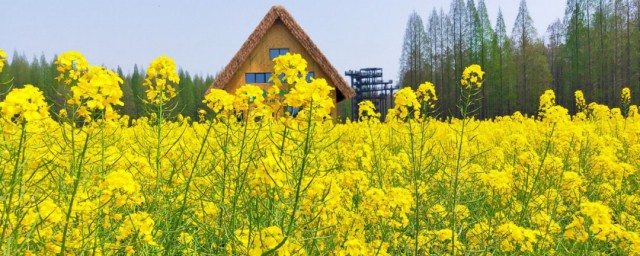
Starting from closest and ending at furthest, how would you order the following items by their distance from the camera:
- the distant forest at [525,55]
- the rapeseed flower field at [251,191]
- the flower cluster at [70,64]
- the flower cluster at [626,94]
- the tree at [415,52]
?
1. the rapeseed flower field at [251,191]
2. the flower cluster at [70,64]
3. the flower cluster at [626,94]
4. the distant forest at [525,55]
5. the tree at [415,52]

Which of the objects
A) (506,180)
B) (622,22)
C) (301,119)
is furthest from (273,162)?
(622,22)

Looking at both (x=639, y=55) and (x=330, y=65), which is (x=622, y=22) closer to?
(x=639, y=55)

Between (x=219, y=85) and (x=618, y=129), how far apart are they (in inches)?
459

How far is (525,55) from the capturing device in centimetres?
3002

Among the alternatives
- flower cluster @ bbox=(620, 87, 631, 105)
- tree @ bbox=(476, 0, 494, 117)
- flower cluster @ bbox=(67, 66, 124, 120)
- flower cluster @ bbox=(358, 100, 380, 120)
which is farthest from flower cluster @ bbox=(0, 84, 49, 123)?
tree @ bbox=(476, 0, 494, 117)

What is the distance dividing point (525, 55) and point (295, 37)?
1891 cm

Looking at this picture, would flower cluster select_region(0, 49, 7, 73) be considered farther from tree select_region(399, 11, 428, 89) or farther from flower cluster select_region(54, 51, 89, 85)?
tree select_region(399, 11, 428, 89)

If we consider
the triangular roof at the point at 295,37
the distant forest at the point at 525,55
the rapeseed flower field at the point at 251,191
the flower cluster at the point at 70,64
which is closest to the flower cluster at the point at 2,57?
the rapeseed flower field at the point at 251,191

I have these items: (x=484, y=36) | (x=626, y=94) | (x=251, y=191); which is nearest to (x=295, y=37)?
(x=626, y=94)

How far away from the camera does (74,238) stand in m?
2.22

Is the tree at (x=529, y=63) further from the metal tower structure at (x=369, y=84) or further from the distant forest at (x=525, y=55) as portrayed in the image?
the metal tower structure at (x=369, y=84)

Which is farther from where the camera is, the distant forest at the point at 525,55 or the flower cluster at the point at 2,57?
the distant forest at the point at 525,55

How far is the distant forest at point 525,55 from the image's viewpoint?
1081 inches

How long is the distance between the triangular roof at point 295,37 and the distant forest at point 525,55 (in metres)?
14.7
